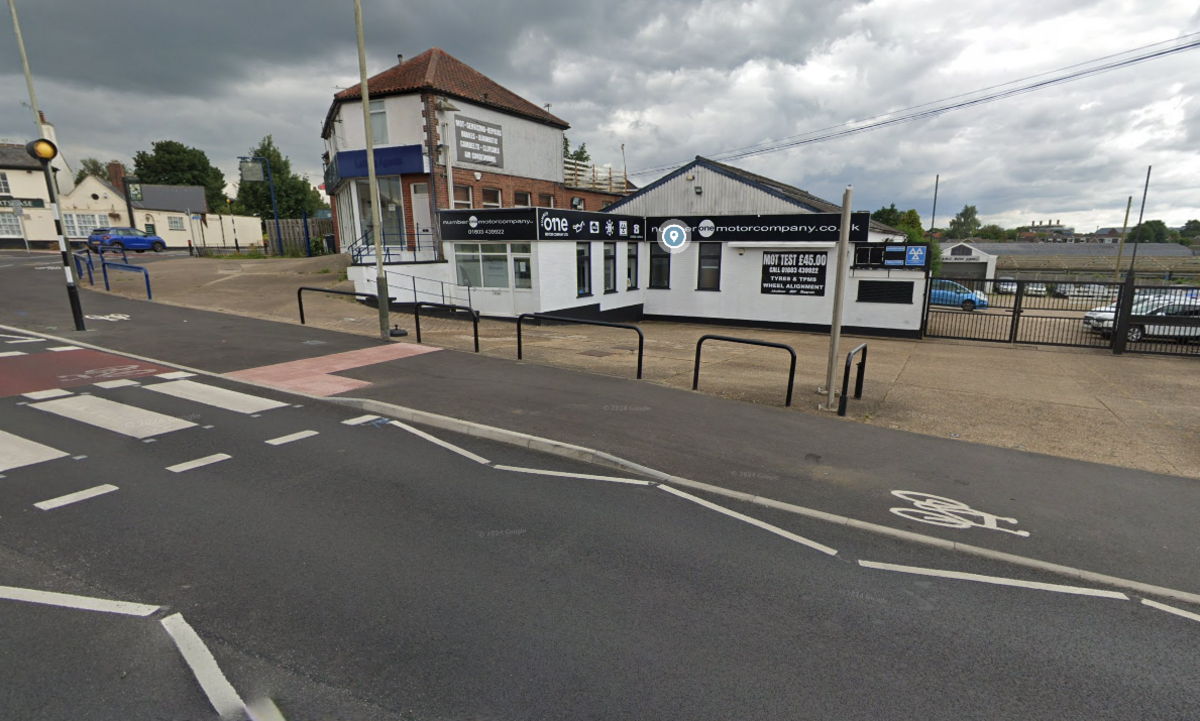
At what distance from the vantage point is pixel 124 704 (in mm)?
2879

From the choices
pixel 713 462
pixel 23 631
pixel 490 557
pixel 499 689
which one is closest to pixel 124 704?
pixel 23 631

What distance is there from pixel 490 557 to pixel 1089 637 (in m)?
4.11

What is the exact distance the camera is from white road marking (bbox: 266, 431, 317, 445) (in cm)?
666

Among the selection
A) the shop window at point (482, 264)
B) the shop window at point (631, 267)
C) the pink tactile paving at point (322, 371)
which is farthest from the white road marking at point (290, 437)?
the shop window at point (631, 267)

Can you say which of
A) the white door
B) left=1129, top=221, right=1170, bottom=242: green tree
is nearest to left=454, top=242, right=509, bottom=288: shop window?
the white door

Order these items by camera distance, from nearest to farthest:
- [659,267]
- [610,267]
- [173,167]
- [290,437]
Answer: [290,437], [610,267], [659,267], [173,167]

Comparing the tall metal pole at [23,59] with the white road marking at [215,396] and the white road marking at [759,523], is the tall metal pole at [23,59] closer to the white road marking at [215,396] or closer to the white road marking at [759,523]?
the white road marking at [215,396]

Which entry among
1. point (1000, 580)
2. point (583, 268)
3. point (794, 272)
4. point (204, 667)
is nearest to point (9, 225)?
point (583, 268)

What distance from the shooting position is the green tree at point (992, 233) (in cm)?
12307

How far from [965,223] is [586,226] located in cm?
15673

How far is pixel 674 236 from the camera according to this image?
70.7 feet

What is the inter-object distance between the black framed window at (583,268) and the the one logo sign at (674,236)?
3883mm

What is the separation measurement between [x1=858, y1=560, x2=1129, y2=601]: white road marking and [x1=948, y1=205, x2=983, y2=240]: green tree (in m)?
154

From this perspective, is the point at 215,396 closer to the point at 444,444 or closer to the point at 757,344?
the point at 444,444
